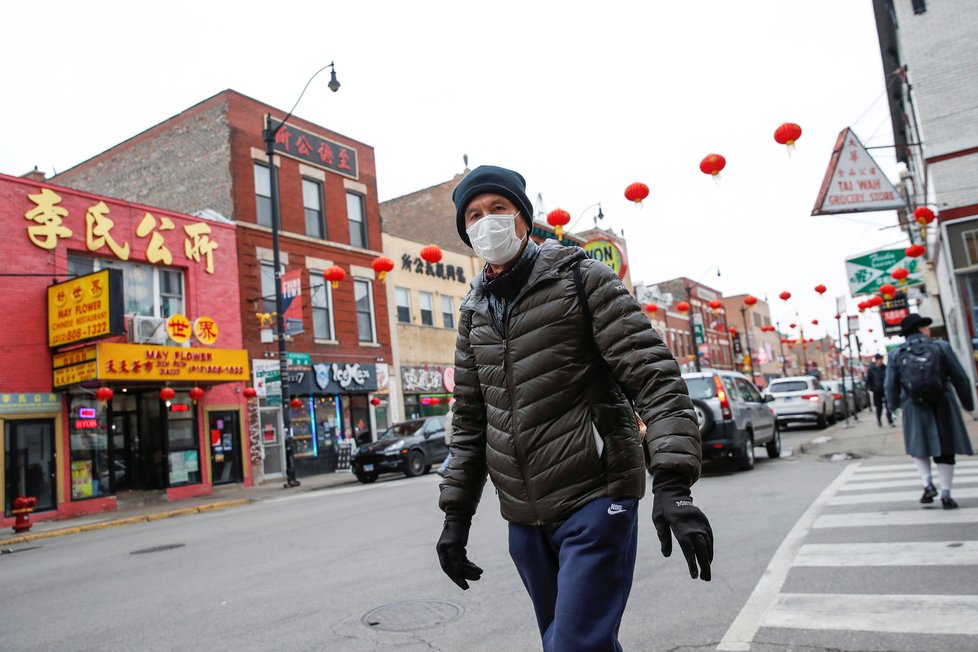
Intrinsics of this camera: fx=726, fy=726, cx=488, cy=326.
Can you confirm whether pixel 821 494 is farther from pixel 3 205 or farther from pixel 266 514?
pixel 3 205

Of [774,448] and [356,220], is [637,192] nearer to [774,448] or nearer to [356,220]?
[774,448]

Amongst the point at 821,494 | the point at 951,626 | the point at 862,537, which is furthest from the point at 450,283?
the point at 951,626

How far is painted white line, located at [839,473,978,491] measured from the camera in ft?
27.3

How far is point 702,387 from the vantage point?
38.5 feet

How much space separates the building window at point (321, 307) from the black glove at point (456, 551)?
71.4ft

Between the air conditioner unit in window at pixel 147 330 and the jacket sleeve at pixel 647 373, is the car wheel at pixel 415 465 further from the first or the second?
the jacket sleeve at pixel 647 373

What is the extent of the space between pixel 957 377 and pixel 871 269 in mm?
13766

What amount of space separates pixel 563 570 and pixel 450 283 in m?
29.3

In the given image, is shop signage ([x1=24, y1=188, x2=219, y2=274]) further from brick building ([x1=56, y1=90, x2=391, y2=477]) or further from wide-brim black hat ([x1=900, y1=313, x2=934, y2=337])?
wide-brim black hat ([x1=900, y1=313, x2=934, y2=337])

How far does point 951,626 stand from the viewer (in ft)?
12.5

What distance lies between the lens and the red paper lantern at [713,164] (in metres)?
10.7

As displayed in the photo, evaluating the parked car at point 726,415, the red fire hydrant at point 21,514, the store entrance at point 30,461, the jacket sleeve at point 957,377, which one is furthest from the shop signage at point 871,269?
the store entrance at point 30,461

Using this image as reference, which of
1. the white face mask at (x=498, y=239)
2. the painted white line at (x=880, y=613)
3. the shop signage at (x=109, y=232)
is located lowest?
the painted white line at (x=880, y=613)

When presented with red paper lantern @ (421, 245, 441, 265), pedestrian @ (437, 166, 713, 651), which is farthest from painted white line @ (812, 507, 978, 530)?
red paper lantern @ (421, 245, 441, 265)
